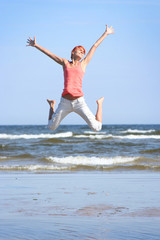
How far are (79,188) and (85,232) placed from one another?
407 centimetres

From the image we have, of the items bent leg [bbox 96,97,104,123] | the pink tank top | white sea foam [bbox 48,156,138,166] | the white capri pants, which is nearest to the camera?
the pink tank top

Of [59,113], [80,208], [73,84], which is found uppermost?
[73,84]

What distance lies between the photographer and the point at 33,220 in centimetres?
664

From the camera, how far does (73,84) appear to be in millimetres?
7508

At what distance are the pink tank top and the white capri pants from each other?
0.16m

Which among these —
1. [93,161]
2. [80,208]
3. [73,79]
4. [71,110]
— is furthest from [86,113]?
[93,161]

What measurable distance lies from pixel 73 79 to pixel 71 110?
1.91 feet

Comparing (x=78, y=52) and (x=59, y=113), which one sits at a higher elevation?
(x=78, y=52)

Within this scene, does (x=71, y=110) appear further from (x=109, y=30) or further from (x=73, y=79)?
(x=109, y=30)

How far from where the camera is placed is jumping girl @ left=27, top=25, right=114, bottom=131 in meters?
7.51

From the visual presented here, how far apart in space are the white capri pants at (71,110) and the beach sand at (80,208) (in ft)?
4.97

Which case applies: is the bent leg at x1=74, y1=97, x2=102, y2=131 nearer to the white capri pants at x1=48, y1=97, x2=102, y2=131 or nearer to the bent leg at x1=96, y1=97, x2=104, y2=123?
the white capri pants at x1=48, y1=97, x2=102, y2=131

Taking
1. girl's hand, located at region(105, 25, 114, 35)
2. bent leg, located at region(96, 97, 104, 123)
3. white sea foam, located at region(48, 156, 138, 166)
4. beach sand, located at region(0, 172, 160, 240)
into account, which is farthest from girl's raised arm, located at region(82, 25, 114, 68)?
white sea foam, located at region(48, 156, 138, 166)

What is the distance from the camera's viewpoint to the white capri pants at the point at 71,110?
7629 mm
